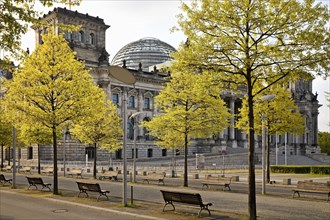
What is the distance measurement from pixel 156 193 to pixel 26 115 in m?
8.99

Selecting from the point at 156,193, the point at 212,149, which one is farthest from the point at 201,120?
the point at 212,149

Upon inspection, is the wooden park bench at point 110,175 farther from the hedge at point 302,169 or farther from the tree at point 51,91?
the hedge at point 302,169

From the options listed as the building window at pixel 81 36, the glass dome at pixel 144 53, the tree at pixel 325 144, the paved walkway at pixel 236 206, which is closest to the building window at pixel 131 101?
the building window at pixel 81 36

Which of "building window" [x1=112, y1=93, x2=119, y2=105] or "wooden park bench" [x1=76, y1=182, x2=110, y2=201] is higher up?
"building window" [x1=112, y1=93, x2=119, y2=105]

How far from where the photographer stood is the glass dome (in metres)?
119

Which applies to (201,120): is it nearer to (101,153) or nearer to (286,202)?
(286,202)

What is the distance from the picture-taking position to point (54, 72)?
25812 millimetres

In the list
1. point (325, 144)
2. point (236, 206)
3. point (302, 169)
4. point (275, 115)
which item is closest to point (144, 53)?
point (302, 169)

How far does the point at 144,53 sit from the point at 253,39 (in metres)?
106

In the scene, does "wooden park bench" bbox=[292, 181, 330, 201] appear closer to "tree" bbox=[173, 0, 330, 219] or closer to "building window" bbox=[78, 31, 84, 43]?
"tree" bbox=[173, 0, 330, 219]

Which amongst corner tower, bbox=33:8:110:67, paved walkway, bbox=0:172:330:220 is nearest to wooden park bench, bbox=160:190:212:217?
paved walkway, bbox=0:172:330:220

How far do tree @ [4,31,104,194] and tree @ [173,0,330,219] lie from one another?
10.4 m

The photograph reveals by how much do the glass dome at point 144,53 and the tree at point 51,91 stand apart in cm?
9082

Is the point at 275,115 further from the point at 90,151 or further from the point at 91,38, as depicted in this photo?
the point at 91,38
